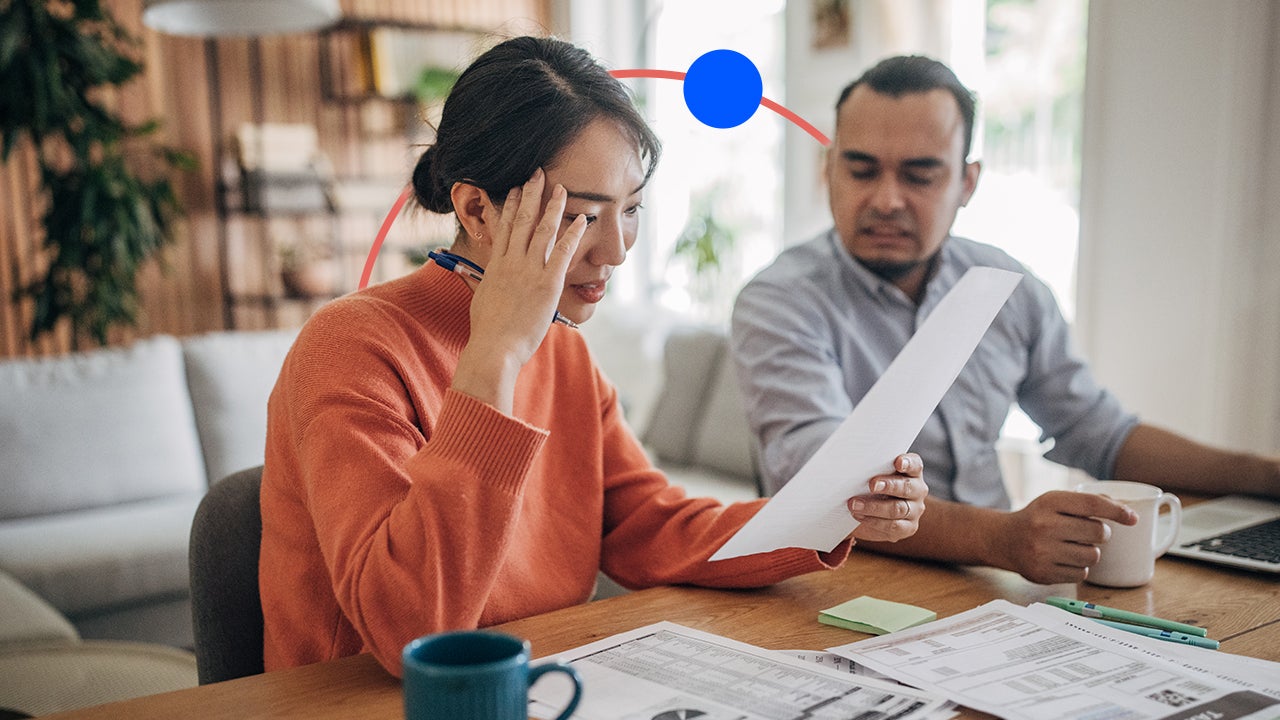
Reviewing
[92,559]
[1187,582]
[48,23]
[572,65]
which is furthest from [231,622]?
[48,23]

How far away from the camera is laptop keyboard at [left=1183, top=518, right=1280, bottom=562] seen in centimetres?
110

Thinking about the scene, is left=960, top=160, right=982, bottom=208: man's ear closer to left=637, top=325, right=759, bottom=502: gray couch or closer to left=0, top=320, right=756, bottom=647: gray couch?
left=0, top=320, right=756, bottom=647: gray couch

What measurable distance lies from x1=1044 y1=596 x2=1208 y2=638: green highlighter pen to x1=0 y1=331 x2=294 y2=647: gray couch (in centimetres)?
227

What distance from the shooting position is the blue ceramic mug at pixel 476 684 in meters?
0.55

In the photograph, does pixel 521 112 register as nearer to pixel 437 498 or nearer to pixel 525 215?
pixel 525 215

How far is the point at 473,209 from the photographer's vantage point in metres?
1.04

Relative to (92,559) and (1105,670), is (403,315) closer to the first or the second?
(1105,670)

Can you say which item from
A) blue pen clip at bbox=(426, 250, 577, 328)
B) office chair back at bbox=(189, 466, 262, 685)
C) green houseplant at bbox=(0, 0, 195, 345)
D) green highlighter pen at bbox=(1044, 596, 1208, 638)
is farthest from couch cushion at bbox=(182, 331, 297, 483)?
green highlighter pen at bbox=(1044, 596, 1208, 638)

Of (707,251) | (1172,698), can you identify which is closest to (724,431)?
(707,251)

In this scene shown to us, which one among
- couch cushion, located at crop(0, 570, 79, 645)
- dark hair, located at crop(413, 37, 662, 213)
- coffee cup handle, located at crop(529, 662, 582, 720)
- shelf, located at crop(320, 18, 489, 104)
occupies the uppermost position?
shelf, located at crop(320, 18, 489, 104)

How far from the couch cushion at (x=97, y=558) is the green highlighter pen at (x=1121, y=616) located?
2239 millimetres

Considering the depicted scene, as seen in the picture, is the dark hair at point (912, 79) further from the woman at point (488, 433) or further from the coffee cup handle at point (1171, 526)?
the coffee cup handle at point (1171, 526)

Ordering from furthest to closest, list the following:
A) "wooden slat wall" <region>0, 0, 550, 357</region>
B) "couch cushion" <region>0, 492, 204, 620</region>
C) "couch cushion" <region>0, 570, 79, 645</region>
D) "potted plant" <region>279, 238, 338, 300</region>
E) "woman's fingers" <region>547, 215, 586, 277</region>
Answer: "potted plant" <region>279, 238, 338, 300</region> < "wooden slat wall" <region>0, 0, 550, 357</region> < "couch cushion" <region>0, 492, 204, 620</region> < "couch cushion" <region>0, 570, 79, 645</region> < "woman's fingers" <region>547, 215, 586, 277</region>

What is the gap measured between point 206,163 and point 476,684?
4.89 meters
